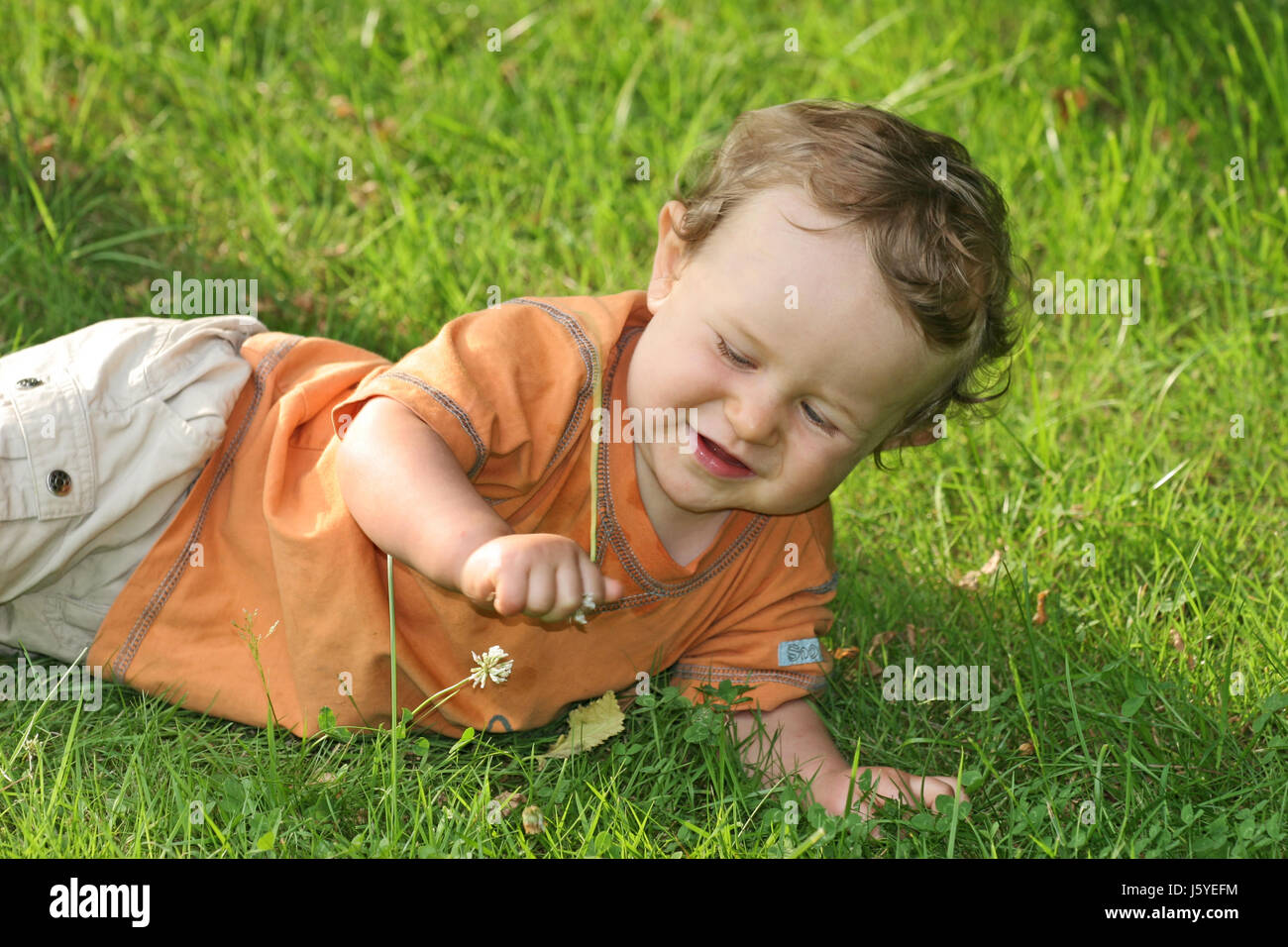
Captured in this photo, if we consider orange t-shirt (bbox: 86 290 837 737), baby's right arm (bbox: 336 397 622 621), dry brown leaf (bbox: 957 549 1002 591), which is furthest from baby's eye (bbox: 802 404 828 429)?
dry brown leaf (bbox: 957 549 1002 591)

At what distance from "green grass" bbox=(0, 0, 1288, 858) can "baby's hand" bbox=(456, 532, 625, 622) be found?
0.50 m

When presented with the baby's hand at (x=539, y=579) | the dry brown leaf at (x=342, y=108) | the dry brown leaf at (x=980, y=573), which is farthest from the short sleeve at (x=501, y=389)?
the dry brown leaf at (x=342, y=108)

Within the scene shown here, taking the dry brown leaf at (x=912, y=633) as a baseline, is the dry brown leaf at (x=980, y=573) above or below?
above

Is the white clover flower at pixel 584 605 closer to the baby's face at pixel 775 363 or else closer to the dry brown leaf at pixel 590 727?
the baby's face at pixel 775 363

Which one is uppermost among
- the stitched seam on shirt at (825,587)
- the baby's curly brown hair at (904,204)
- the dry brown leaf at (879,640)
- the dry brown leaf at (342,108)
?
the dry brown leaf at (342,108)

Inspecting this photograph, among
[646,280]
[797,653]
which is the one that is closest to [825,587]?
[797,653]

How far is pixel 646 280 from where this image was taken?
12.0ft

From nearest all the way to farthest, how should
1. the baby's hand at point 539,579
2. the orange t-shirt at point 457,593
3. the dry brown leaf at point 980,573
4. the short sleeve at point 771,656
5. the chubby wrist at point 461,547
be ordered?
the baby's hand at point 539,579 < the chubby wrist at point 461,547 < the orange t-shirt at point 457,593 < the short sleeve at point 771,656 < the dry brown leaf at point 980,573

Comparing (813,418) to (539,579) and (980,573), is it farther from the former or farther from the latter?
(980,573)

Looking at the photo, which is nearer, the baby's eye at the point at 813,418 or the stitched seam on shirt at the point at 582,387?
the baby's eye at the point at 813,418

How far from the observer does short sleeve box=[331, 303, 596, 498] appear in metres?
2.24

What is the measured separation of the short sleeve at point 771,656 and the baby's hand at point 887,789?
0.66ft

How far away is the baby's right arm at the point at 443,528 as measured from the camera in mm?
1868
